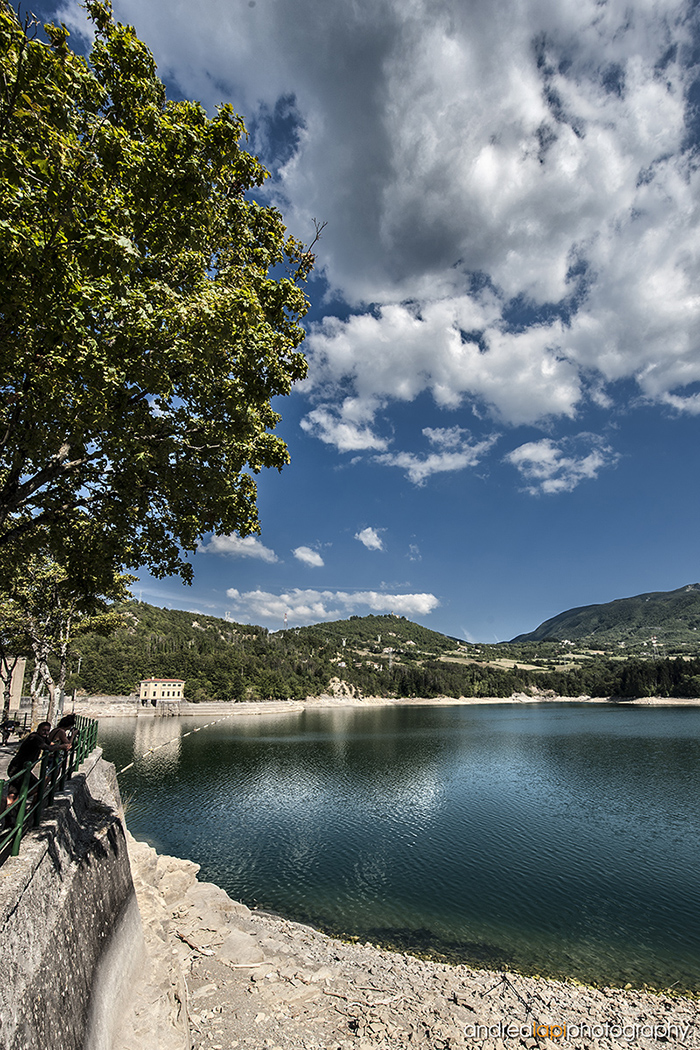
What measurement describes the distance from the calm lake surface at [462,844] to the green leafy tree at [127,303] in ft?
64.3

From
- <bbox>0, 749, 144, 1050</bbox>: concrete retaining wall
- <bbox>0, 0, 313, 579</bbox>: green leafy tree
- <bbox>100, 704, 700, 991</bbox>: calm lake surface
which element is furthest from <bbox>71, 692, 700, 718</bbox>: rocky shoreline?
<bbox>0, 0, 313, 579</bbox>: green leafy tree

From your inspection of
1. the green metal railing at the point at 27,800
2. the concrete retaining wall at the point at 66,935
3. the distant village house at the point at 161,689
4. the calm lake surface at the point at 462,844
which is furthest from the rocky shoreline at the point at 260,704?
the green metal railing at the point at 27,800

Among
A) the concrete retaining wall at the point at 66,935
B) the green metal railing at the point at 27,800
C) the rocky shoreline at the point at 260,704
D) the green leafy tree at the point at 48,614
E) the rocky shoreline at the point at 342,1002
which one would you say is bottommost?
the rocky shoreline at the point at 260,704

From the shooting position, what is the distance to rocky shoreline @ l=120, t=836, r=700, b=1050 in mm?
11219

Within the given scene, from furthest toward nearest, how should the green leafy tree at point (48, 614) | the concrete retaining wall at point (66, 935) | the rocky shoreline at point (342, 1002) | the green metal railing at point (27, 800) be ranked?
1. the green leafy tree at point (48, 614)
2. the rocky shoreline at point (342, 1002)
3. the green metal railing at point (27, 800)
4. the concrete retaining wall at point (66, 935)

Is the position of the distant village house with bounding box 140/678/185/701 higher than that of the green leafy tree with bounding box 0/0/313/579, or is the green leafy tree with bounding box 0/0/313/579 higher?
the green leafy tree with bounding box 0/0/313/579

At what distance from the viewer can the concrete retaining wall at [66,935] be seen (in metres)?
6.13

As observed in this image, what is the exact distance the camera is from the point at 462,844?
29.2 metres

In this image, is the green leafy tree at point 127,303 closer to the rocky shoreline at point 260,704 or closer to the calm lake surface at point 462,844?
the calm lake surface at point 462,844

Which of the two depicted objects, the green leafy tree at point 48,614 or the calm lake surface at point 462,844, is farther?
the green leafy tree at point 48,614

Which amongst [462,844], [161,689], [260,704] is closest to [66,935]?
[462,844]

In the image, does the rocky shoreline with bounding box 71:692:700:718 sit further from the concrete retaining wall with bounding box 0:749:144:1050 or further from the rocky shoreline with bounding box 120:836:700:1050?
the concrete retaining wall with bounding box 0:749:144:1050

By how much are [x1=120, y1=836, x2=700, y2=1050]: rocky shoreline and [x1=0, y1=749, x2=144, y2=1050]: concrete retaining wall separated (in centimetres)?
127

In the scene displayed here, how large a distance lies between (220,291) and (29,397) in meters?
3.69
